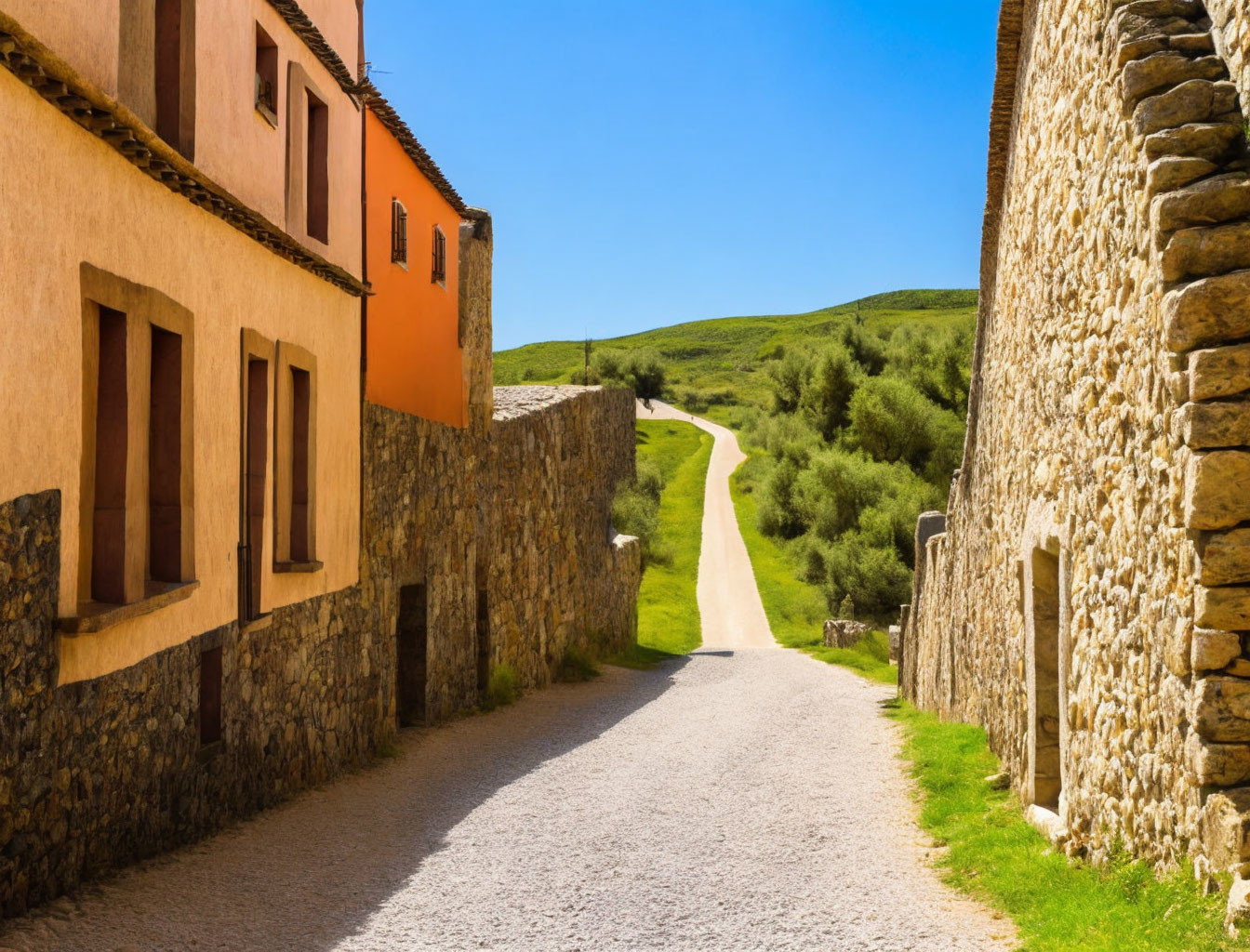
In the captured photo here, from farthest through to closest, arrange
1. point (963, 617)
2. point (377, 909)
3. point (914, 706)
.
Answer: point (914, 706) < point (963, 617) < point (377, 909)

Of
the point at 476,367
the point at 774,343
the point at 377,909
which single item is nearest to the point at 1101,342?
the point at 377,909

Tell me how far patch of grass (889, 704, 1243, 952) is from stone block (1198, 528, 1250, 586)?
3.91 feet

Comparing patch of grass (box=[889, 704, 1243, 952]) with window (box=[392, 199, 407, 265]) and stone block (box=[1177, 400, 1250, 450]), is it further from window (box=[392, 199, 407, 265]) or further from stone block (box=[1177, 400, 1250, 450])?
window (box=[392, 199, 407, 265])

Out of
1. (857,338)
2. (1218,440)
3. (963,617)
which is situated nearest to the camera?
(1218,440)

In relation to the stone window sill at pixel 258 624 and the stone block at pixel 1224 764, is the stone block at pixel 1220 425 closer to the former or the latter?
the stone block at pixel 1224 764

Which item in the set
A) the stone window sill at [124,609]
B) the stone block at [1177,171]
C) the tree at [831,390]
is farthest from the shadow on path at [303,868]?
the tree at [831,390]

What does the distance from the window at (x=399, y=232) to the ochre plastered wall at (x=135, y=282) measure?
10.4 feet

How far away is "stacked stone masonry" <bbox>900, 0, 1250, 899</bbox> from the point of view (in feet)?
15.8

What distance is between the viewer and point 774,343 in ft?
439

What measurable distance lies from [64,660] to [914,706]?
11.9 metres

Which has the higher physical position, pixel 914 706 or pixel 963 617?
pixel 963 617

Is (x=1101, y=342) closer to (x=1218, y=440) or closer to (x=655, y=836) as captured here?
(x=1218, y=440)

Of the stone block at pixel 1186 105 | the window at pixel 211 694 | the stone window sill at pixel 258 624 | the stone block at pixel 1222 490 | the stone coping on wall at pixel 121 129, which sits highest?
the stone coping on wall at pixel 121 129

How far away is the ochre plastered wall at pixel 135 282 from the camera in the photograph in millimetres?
5527
